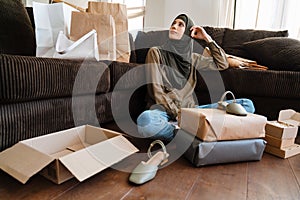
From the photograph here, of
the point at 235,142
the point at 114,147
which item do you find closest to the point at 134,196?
the point at 114,147

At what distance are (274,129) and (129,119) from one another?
2.63 feet

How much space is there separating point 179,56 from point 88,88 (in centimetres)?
51

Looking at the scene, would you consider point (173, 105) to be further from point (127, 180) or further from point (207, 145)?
point (127, 180)

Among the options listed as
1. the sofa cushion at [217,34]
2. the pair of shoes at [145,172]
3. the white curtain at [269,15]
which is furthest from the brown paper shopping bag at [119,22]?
the white curtain at [269,15]

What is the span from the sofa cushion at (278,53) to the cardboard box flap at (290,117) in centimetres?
26

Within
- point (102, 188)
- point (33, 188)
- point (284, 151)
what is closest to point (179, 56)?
point (284, 151)

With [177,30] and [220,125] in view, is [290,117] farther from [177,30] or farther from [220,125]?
[177,30]

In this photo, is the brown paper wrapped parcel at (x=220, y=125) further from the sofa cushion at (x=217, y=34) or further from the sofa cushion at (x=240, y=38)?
the sofa cushion at (x=217, y=34)

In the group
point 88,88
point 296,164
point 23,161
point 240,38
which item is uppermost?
point 240,38

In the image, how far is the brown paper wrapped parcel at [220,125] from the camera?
0.88 metres

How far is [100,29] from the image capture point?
4.53ft

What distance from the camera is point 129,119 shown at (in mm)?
1472

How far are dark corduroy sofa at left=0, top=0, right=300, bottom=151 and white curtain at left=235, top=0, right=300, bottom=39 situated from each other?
484 mm

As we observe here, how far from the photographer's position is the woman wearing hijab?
3.47ft
